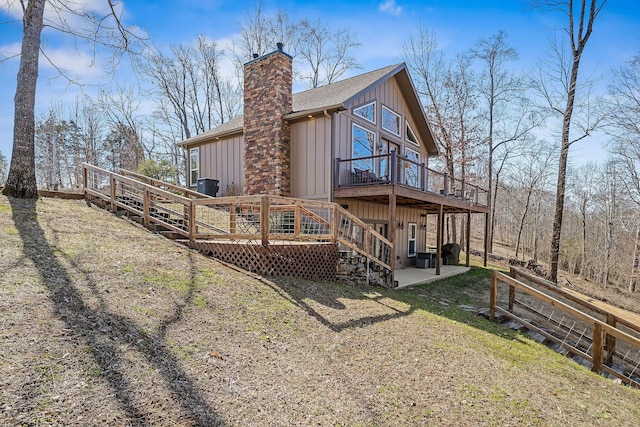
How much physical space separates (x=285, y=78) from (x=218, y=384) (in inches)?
390

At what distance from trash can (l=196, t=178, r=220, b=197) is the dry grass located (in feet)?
19.5

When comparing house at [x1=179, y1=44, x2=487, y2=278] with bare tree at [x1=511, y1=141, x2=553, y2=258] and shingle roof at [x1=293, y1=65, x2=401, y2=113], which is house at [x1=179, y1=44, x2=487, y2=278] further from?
bare tree at [x1=511, y1=141, x2=553, y2=258]

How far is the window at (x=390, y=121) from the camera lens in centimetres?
1298

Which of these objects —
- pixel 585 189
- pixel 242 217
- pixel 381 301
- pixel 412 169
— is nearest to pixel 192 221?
pixel 242 217

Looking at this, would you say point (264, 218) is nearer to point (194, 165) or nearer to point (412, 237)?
point (194, 165)

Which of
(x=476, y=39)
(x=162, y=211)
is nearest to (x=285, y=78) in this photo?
(x=162, y=211)

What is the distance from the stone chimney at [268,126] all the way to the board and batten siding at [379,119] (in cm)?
180

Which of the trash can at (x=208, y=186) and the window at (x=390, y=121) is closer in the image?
the trash can at (x=208, y=186)

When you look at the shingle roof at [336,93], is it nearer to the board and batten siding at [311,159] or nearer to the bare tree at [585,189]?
the board and batten siding at [311,159]

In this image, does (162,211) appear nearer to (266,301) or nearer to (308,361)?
(266,301)

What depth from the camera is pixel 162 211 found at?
8750mm

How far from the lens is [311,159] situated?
35.1ft

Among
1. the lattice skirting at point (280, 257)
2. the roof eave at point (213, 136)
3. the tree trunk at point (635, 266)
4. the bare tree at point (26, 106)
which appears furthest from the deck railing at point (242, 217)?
the tree trunk at point (635, 266)

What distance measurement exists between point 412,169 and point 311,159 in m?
5.24
